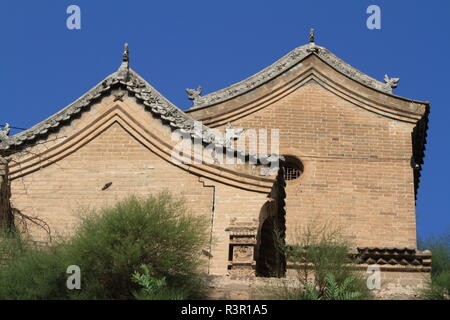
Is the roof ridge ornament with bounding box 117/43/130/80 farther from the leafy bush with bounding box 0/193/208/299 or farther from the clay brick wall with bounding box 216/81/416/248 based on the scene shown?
the clay brick wall with bounding box 216/81/416/248

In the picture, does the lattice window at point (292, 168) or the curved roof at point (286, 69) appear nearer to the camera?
the lattice window at point (292, 168)

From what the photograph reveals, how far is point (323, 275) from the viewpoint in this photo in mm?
19859

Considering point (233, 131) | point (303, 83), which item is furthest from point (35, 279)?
point (303, 83)

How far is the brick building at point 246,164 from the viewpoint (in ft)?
77.7

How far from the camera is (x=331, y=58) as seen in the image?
105 feet

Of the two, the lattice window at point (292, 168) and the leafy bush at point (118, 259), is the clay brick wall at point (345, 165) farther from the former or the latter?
the leafy bush at point (118, 259)

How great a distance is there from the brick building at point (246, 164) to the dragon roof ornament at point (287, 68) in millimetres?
175

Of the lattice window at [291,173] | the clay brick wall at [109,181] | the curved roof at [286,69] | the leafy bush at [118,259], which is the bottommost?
the leafy bush at [118,259]

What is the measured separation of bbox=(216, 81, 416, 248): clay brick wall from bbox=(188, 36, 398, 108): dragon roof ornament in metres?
0.64

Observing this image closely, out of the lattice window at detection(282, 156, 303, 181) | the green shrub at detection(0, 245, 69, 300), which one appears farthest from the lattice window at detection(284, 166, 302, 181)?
the green shrub at detection(0, 245, 69, 300)

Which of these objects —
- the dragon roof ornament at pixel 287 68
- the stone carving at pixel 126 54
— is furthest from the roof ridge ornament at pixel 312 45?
the stone carving at pixel 126 54

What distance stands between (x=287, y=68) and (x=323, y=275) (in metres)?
12.3
